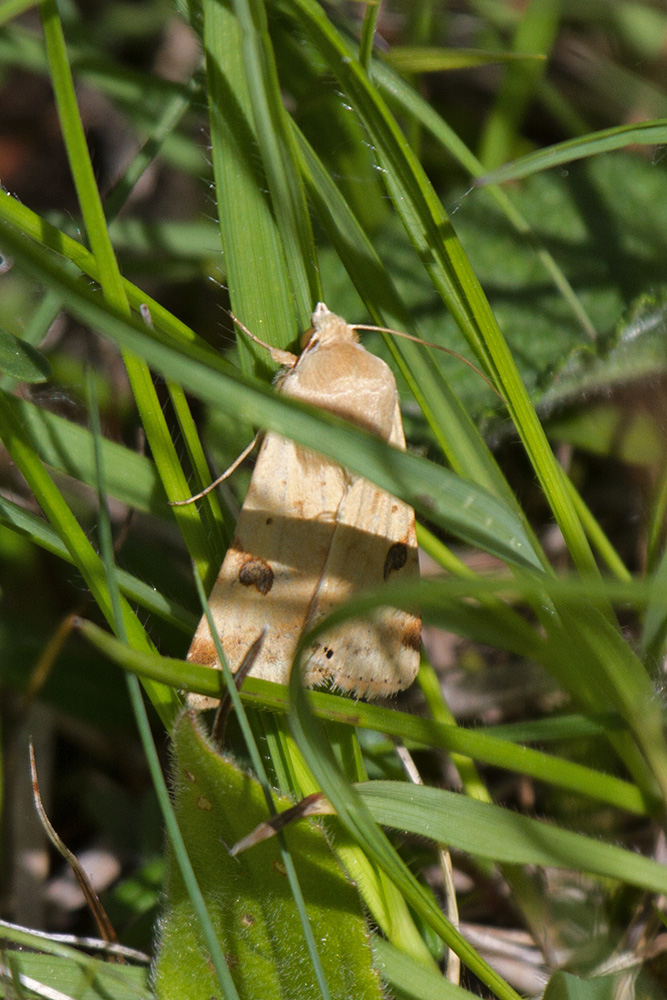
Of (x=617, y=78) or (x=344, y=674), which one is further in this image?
(x=617, y=78)

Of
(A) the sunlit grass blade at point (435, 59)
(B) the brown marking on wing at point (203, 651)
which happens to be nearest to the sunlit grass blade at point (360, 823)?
(B) the brown marking on wing at point (203, 651)

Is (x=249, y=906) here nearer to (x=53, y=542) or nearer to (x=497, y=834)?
(x=497, y=834)

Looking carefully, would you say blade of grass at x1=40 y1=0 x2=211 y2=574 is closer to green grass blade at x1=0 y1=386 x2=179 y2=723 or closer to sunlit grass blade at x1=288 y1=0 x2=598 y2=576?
green grass blade at x1=0 y1=386 x2=179 y2=723

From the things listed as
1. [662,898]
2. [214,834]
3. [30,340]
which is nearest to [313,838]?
[214,834]

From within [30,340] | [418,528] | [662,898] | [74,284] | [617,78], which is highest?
[617,78]

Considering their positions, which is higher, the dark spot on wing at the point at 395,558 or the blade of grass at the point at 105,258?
the blade of grass at the point at 105,258

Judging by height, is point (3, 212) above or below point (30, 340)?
above

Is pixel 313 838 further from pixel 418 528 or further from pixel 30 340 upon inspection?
pixel 30 340

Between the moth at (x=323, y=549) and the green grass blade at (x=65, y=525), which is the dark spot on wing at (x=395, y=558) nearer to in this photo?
the moth at (x=323, y=549)
